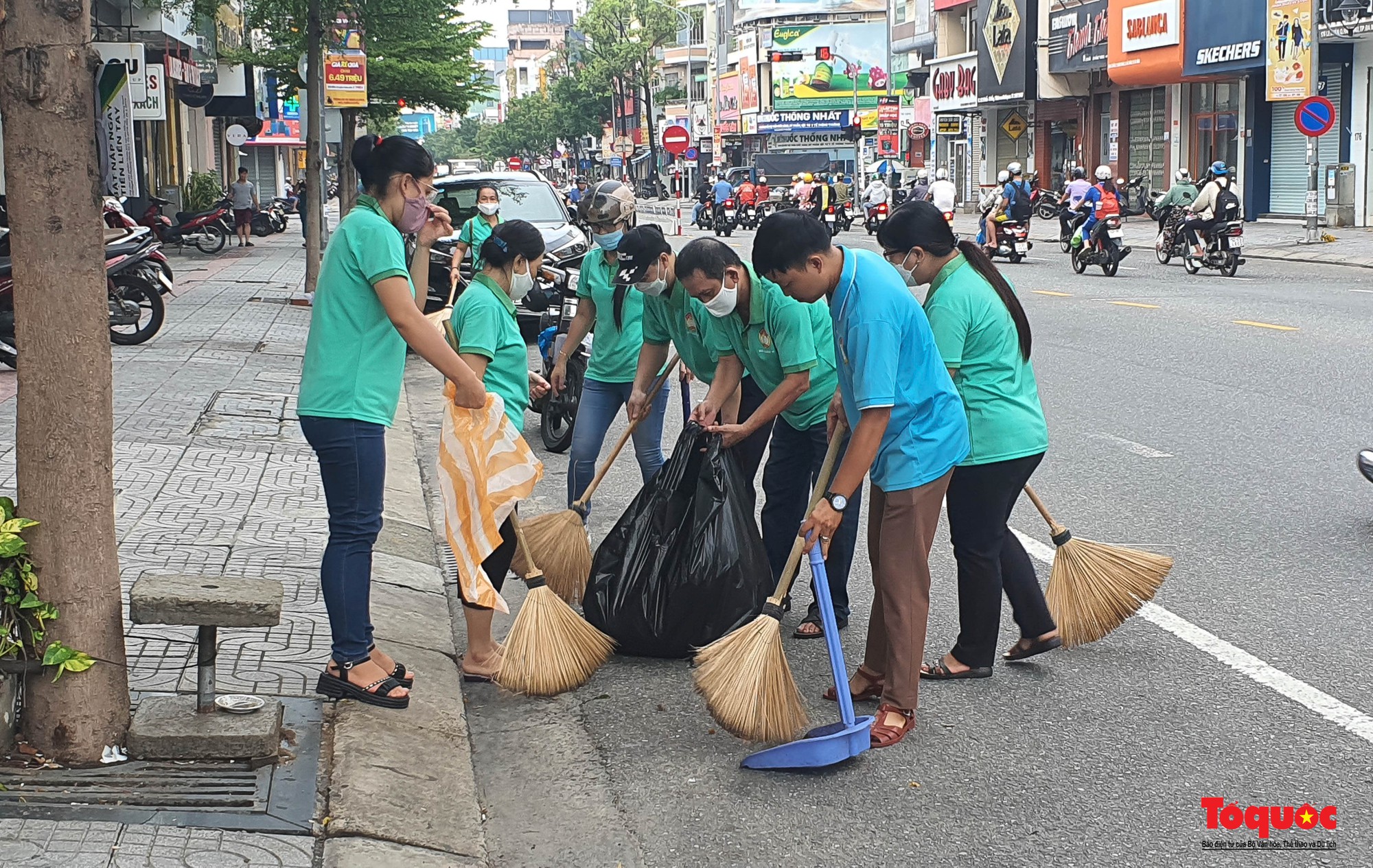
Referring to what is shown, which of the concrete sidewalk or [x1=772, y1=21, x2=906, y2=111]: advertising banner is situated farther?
[x1=772, y1=21, x2=906, y2=111]: advertising banner

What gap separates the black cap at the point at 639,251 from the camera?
564 cm

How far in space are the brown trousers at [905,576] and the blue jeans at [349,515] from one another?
149 centimetres

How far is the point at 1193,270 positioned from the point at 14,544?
69.2 feet

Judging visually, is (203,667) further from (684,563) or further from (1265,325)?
(1265,325)

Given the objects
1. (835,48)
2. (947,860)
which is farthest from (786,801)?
(835,48)

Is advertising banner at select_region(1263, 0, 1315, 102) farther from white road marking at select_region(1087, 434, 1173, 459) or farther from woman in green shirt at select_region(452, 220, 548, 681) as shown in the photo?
woman in green shirt at select_region(452, 220, 548, 681)

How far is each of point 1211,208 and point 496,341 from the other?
1863cm

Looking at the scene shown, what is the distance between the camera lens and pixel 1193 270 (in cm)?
2277

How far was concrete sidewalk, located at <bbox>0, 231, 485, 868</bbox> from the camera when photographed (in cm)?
364

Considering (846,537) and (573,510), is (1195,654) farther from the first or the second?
(573,510)

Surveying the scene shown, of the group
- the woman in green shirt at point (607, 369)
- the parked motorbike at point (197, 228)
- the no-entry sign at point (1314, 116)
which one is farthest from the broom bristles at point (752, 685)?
the parked motorbike at point (197, 228)

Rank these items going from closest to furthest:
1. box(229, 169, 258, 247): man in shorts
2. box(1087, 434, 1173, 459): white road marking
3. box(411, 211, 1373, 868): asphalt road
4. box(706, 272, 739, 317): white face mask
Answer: box(411, 211, 1373, 868): asphalt road
box(706, 272, 739, 317): white face mask
box(1087, 434, 1173, 459): white road marking
box(229, 169, 258, 247): man in shorts

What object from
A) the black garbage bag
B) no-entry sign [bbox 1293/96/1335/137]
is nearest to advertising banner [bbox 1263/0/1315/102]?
no-entry sign [bbox 1293/96/1335/137]

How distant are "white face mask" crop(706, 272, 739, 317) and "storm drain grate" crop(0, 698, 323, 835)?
1900 millimetres
